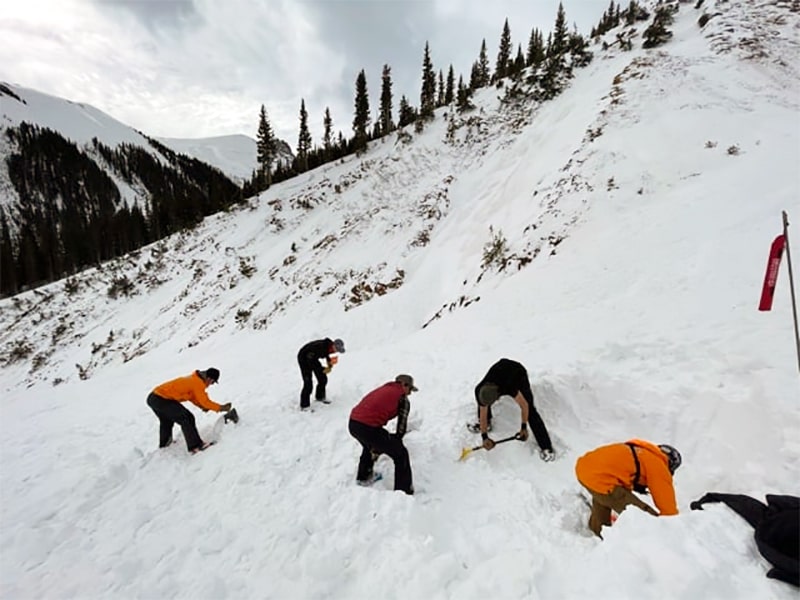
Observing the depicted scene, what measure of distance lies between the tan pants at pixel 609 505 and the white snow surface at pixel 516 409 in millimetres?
327

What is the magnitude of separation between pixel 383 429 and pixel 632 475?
3071 mm

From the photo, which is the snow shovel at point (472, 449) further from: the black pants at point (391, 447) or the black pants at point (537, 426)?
the black pants at point (391, 447)

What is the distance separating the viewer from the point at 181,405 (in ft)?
Result: 23.6

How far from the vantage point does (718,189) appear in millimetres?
12266

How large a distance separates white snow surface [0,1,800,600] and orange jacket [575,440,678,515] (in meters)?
0.34

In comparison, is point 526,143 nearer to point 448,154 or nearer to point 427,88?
point 448,154

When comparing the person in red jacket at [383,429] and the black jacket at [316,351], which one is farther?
the black jacket at [316,351]

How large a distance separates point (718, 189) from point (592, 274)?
5.48 m

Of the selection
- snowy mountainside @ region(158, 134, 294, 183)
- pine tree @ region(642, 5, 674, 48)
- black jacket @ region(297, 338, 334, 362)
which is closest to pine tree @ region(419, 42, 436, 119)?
pine tree @ region(642, 5, 674, 48)

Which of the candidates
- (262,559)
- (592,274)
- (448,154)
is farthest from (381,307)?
(448,154)

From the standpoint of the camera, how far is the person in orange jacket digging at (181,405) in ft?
23.4

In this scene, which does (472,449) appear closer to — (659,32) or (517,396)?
(517,396)

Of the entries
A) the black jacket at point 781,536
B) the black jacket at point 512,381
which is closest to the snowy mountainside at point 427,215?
the black jacket at point 512,381

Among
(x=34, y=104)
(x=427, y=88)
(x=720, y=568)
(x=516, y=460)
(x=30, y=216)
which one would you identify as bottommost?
(x=516, y=460)
